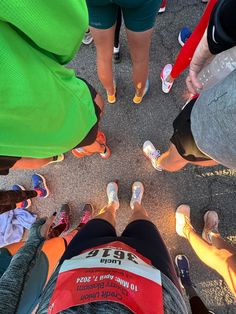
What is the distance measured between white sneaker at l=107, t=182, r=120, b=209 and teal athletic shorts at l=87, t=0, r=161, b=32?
1119mm

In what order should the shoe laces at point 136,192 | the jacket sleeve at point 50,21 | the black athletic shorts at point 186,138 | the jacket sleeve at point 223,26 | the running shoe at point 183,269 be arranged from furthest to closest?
the shoe laces at point 136,192 → the running shoe at point 183,269 → the black athletic shorts at point 186,138 → the jacket sleeve at point 223,26 → the jacket sleeve at point 50,21

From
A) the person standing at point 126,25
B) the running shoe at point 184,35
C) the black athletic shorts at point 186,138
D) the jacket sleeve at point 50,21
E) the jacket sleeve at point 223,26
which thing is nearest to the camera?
the jacket sleeve at point 50,21

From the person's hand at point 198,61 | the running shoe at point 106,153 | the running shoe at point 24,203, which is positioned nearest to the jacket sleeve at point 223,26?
the person's hand at point 198,61

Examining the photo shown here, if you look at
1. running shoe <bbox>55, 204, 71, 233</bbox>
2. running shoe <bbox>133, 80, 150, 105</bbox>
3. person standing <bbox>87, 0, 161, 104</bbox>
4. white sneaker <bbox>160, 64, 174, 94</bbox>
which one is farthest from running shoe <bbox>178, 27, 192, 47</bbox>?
running shoe <bbox>55, 204, 71, 233</bbox>

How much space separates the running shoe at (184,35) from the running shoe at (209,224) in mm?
1361

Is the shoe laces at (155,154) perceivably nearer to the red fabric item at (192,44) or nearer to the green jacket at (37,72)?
the red fabric item at (192,44)

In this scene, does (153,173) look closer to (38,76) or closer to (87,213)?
(87,213)

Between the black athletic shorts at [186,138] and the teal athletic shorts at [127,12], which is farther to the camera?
the black athletic shorts at [186,138]

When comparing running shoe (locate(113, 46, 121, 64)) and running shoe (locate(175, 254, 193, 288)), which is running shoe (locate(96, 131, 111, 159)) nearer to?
running shoe (locate(113, 46, 121, 64))

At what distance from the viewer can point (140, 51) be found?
1.43 metres

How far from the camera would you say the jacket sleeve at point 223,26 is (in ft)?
2.87

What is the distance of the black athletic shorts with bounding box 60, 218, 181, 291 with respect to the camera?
3.48ft

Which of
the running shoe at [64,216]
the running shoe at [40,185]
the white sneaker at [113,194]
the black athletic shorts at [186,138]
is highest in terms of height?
the black athletic shorts at [186,138]

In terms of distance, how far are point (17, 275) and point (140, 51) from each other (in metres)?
1.27
